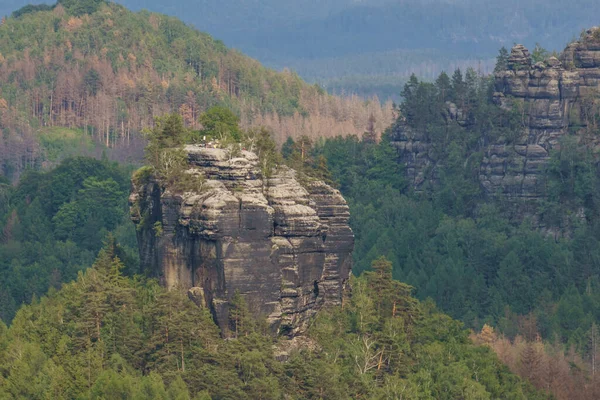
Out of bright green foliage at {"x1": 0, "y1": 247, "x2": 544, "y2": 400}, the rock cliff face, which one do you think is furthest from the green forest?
the rock cliff face

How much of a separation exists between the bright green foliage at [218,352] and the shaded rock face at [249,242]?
105 cm

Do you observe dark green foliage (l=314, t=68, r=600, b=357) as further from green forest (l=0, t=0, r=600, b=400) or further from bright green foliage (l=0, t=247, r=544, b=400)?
bright green foliage (l=0, t=247, r=544, b=400)

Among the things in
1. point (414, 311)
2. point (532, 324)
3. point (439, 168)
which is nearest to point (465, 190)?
point (439, 168)

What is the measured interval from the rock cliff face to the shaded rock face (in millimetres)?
45867

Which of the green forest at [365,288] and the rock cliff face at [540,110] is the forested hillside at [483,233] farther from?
the rock cliff face at [540,110]

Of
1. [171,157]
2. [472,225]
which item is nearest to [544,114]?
[472,225]

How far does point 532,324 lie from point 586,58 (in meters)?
31.5

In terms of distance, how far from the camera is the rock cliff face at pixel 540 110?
152 m

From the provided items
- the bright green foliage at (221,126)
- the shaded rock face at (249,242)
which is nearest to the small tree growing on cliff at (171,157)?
the shaded rock face at (249,242)

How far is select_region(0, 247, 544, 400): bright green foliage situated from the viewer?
9856 cm

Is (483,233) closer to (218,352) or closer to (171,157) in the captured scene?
(171,157)

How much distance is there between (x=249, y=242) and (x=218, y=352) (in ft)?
17.9

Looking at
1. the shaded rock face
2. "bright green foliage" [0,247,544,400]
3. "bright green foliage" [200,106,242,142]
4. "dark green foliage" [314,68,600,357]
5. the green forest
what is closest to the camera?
"bright green foliage" [0,247,544,400]

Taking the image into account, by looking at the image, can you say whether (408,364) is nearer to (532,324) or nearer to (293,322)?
(293,322)
